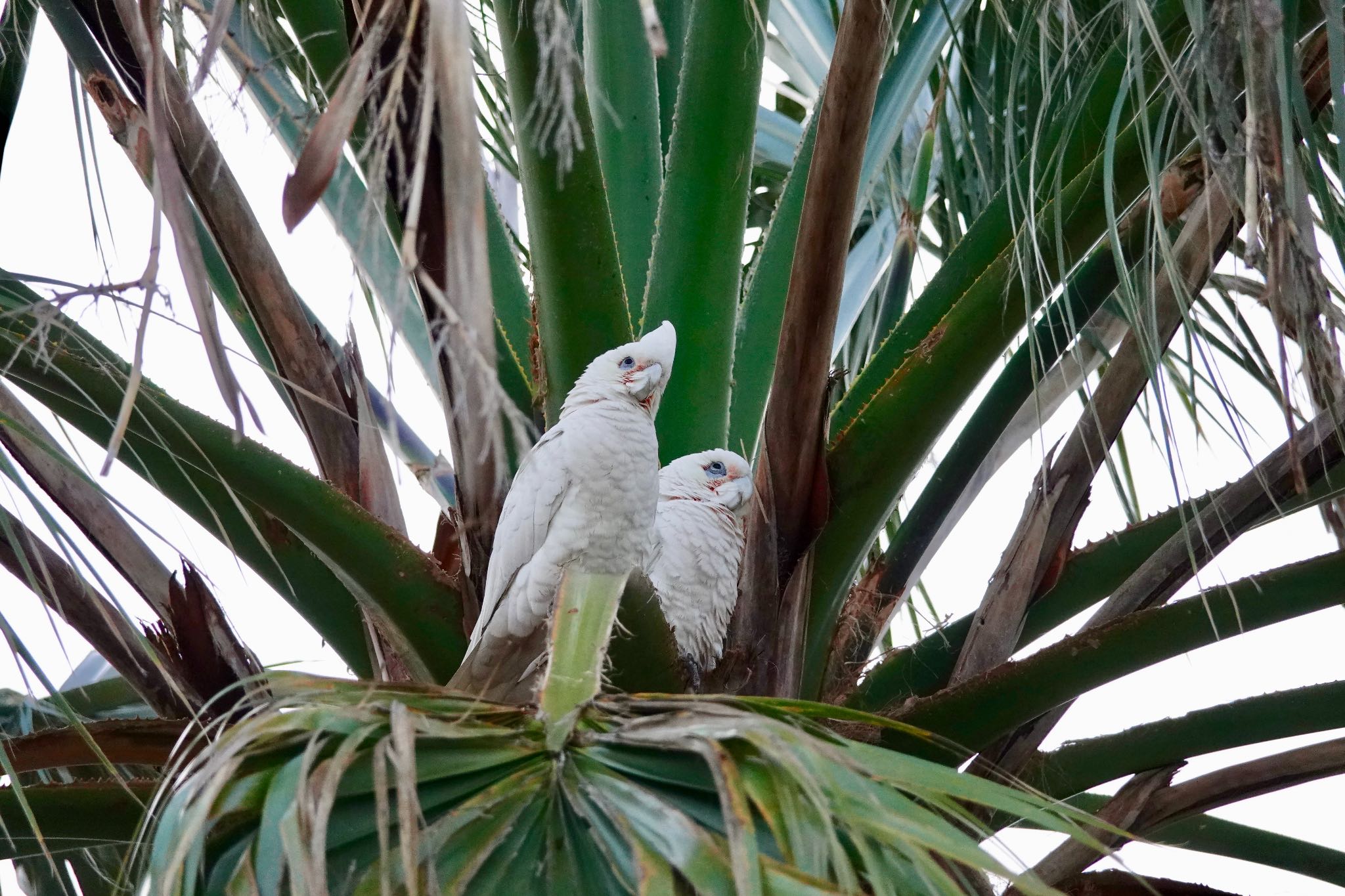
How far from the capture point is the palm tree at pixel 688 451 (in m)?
0.79

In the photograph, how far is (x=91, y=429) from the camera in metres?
1.31

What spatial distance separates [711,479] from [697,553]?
13cm

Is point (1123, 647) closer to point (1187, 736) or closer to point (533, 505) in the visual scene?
point (1187, 736)

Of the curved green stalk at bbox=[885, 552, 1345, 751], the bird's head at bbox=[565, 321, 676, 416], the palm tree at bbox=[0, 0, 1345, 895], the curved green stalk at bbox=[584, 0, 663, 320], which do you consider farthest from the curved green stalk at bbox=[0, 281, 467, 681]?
the curved green stalk at bbox=[584, 0, 663, 320]

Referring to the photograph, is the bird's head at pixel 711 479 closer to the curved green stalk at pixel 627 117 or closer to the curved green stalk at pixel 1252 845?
the curved green stalk at pixel 627 117

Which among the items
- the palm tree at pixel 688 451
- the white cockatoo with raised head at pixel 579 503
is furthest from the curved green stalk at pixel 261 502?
the white cockatoo with raised head at pixel 579 503

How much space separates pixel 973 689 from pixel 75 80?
1053 millimetres

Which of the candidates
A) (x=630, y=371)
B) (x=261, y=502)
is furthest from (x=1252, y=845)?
(x=261, y=502)

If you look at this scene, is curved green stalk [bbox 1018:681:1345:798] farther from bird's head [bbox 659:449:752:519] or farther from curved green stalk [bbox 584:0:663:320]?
curved green stalk [bbox 584:0:663:320]

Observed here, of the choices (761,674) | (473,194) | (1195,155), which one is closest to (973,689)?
(761,674)

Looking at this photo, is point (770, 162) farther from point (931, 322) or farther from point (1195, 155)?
point (1195, 155)

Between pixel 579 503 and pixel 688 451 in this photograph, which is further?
pixel 688 451

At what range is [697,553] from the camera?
1.92 m

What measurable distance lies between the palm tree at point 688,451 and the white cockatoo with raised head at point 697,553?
0.06 metres
